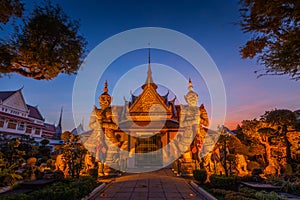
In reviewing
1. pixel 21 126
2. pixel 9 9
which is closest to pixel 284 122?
pixel 9 9

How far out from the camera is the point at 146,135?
13.9 metres

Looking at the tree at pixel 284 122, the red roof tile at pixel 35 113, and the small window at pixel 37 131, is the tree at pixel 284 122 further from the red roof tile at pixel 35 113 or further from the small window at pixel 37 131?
the red roof tile at pixel 35 113

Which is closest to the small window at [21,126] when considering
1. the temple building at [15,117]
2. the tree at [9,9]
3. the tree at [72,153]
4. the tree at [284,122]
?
the temple building at [15,117]

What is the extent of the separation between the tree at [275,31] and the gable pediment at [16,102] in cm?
3209

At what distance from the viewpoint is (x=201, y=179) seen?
26.4ft

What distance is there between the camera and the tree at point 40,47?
18.9 ft

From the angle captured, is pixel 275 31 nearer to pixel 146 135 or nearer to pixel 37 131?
pixel 146 135

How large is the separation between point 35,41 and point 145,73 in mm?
14647

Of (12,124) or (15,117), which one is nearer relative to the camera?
(15,117)

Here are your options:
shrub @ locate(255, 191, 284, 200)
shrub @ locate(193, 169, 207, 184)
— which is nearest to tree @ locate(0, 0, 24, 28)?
shrub @ locate(255, 191, 284, 200)

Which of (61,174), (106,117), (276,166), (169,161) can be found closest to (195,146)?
(169,161)

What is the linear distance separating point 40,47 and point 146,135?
10152 mm

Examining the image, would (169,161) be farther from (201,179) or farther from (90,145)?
(90,145)

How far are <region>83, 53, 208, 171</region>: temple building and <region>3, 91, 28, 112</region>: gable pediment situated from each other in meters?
20.6
